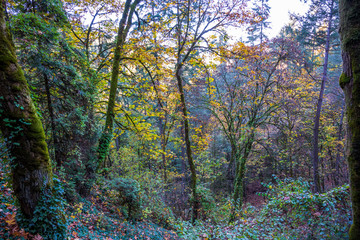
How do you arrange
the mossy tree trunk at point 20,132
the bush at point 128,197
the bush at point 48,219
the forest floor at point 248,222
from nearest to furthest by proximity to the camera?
1. the mossy tree trunk at point 20,132
2. the bush at point 48,219
3. the forest floor at point 248,222
4. the bush at point 128,197

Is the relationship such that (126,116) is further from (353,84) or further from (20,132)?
(353,84)

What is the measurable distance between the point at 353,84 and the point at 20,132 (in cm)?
490

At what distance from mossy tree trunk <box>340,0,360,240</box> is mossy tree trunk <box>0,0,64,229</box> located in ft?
15.5

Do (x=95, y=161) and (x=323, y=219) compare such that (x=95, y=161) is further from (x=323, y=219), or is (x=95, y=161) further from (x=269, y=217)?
(x=323, y=219)

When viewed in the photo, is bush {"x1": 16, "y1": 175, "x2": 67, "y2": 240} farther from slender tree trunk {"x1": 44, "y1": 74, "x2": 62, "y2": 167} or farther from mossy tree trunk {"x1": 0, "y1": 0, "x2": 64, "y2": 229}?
slender tree trunk {"x1": 44, "y1": 74, "x2": 62, "y2": 167}

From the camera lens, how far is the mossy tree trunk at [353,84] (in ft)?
6.52

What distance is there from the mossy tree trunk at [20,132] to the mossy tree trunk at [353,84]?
4.73 meters

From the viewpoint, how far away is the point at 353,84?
203 cm

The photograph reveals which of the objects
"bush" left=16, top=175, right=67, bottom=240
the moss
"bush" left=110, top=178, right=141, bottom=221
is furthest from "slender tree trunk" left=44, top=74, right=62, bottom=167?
the moss

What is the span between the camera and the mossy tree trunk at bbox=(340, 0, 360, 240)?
1.99m

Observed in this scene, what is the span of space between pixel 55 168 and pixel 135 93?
470 centimetres

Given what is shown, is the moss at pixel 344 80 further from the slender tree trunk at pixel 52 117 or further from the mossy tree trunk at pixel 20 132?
the slender tree trunk at pixel 52 117

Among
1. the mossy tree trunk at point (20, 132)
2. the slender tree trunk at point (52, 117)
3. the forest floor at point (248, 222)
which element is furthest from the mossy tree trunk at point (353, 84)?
the slender tree trunk at point (52, 117)

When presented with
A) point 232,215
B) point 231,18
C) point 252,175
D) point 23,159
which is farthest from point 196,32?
point 252,175
